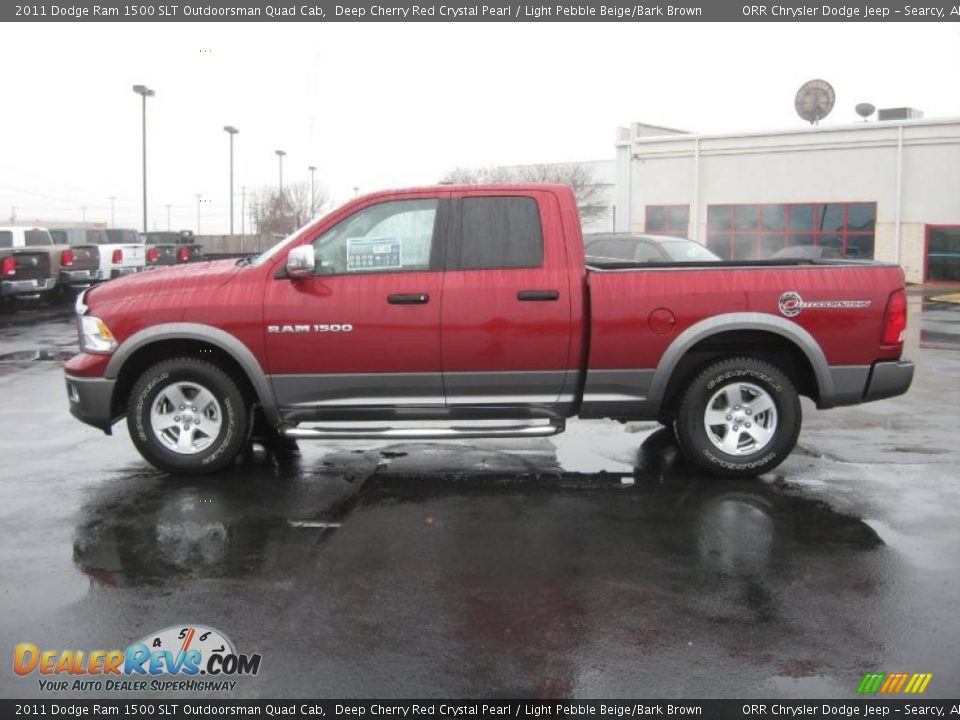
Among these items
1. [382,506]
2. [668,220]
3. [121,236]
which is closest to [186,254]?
[121,236]

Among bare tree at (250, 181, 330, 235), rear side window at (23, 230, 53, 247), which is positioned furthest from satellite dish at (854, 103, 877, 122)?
rear side window at (23, 230, 53, 247)

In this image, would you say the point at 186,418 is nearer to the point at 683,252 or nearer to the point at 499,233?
the point at 499,233

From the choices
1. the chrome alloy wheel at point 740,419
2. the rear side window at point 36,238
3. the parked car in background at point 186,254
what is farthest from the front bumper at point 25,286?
the chrome alloy wheel at point 740,419

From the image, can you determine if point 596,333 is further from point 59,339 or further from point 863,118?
point 863,118

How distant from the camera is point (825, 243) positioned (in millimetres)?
33938

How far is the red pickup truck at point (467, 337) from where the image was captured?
6.37 meters

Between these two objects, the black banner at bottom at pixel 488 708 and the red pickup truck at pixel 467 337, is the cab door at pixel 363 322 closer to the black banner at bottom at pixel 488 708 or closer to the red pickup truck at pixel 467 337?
the red pickup truck at pixel 467 337

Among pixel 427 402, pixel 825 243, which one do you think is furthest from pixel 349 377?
pixel 825 243

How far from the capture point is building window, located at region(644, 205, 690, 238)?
36500mm

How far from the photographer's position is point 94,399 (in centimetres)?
650

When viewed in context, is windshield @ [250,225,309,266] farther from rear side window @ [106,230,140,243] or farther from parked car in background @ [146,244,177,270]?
rear side window @ [106,230,140,243]

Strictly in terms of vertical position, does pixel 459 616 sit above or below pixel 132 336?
below

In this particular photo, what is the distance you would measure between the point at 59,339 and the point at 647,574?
13295 mm

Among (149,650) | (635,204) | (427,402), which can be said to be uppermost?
(635,204)
